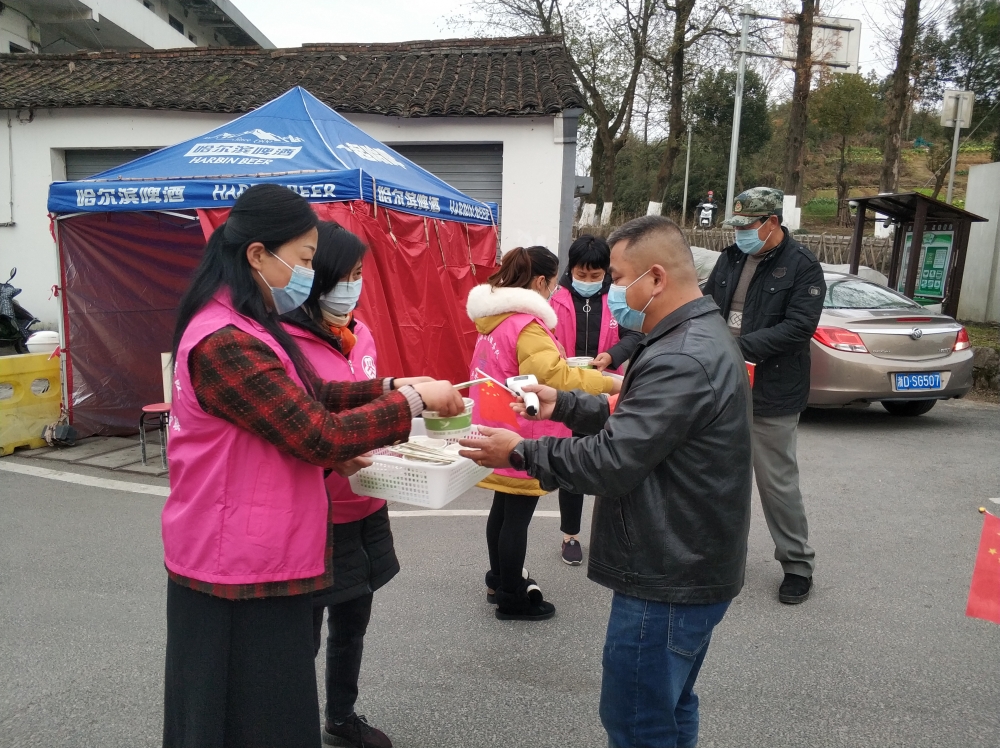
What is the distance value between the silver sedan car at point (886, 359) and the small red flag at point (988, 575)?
543 centimetres

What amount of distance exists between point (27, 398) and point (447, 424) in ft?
20.4

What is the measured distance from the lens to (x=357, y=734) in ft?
8.41

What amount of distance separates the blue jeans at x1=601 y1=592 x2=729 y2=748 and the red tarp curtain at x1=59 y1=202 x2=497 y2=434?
466cm

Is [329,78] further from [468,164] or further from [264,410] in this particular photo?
[264,410]

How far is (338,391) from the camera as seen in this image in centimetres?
220

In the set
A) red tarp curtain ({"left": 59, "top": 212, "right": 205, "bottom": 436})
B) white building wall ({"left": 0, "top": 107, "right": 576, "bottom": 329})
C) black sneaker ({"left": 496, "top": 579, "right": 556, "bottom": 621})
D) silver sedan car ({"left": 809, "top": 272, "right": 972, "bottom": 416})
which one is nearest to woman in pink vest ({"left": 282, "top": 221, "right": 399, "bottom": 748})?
black sneaker ({"left": 496, "top": 579, "right": 556, "bottom": 621})

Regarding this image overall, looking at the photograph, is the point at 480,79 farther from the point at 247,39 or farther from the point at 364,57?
the point at 247,39

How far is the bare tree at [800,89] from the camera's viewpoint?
17.6 metres

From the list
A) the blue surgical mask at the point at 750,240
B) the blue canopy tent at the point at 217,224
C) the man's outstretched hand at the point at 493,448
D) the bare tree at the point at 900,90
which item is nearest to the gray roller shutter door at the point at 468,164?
the blue canopy tent at the point at 217,224

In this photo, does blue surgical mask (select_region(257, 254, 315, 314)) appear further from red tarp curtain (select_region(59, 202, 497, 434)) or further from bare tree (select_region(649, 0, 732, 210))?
bare tree (select_region(649, 0, 732, 210))

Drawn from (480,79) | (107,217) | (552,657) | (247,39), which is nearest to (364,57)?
(480,79)

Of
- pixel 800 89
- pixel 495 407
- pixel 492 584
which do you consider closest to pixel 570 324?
pixel 495 407

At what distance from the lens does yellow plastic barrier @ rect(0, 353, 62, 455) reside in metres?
6.51

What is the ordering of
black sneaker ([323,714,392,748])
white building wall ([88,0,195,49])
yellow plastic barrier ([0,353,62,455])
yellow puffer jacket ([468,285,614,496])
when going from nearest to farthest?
black sneaker ([323,714,392,748]) < yellow puffer jacket ([468,285,614,496]) < yellow plastic barrier ([0,353,62,455]) < white building wall ([88,0,195,49])
